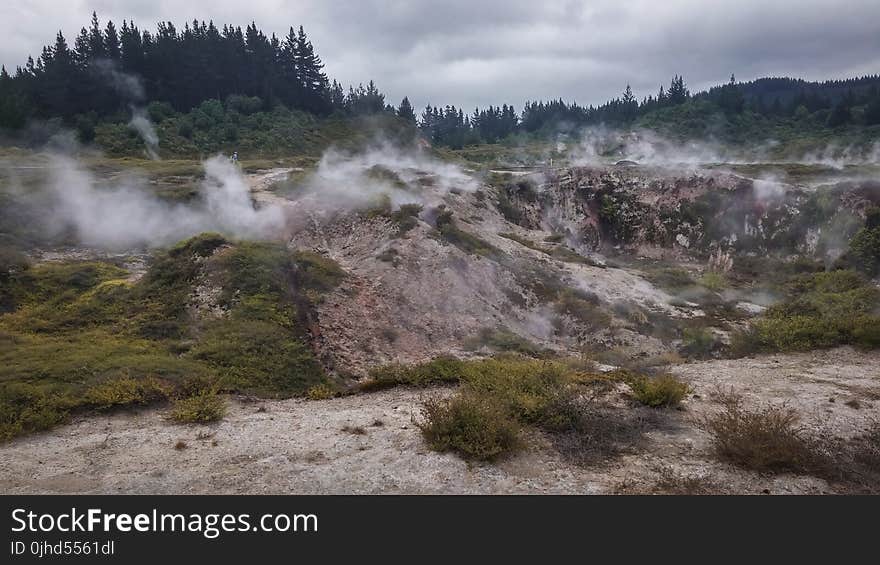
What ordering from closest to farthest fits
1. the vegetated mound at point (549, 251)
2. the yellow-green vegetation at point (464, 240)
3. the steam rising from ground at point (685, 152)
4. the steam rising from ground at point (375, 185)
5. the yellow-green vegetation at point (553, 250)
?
1. the vegetated mound at point (549, 251)
2. the yellow-green vegetation at point (464, 240)
3. the yellow-green vegetation at point (553, 250)
4. the steam rising from ground at point (375, 185)
5. the steam rising from ground at point (685, 152)

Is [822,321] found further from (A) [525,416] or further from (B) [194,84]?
(B) [194,84]

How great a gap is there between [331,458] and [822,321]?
1586 centimetres

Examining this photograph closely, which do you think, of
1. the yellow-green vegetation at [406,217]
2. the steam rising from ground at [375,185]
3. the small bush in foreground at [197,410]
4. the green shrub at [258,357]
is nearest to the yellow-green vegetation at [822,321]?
the yellow-green vegetation at [406,217]

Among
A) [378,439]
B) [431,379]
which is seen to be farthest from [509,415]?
[431,379]

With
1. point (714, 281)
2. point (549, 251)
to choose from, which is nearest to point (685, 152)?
point (714, 281)

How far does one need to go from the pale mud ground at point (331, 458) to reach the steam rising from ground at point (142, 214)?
13.1 m

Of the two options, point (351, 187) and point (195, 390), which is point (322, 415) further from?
point (351, 187)

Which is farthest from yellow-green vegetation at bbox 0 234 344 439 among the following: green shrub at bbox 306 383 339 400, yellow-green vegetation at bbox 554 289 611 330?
yellow-green vegetation at bbox 554 289 611 330

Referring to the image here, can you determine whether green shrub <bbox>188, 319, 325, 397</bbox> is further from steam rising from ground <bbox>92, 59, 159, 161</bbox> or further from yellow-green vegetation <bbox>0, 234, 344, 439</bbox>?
steam rising from ground <bbox>92, 59, 159, 161</bbox>

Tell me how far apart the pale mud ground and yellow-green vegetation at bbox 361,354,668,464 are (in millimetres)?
303

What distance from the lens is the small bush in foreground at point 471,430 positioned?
890 cm

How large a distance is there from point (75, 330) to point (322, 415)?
7.91m

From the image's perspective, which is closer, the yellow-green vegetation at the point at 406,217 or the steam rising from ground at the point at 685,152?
the yellow-green vegetation at the point at 406,217

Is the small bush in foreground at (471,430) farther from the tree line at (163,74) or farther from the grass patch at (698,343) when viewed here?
the tree line at (163,74)
